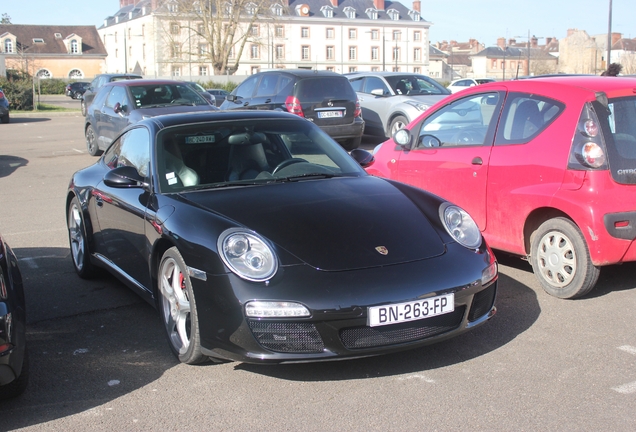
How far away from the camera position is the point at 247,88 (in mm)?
15562

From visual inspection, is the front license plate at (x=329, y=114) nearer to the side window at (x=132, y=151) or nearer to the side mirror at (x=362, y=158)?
the side window at (x=132, y=151)

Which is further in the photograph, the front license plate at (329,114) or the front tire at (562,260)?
the front license plate at (329,114)

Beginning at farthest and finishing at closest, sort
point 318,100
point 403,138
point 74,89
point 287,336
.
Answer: point 74,89 < point 318,100 < point 403,138 < point 287,336

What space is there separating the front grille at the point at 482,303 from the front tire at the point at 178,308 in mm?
1511

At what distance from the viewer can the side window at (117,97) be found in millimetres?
14288

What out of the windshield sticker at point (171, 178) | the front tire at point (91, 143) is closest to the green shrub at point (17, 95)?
the front tire at point (91, 143)

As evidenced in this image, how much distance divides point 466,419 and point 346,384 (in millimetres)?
715

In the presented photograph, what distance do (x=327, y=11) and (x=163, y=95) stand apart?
268 ft

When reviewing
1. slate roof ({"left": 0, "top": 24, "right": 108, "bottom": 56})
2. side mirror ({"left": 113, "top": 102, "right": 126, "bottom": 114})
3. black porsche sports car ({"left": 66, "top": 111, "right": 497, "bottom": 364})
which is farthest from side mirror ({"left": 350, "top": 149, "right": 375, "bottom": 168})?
slate roof ({"left": 0, "top": 24, "right": 108, "bottom": 56})

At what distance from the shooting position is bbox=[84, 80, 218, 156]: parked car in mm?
13969

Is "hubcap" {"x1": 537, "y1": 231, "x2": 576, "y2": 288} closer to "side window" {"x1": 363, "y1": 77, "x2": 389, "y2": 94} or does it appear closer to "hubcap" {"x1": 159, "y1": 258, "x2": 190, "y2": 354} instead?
"hubcap" {"x1": 159, "y1": 258, "x2": 190, "y2": 354}

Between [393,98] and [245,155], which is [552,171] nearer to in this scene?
[245,155]

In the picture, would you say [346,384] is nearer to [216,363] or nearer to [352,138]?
[216,363]

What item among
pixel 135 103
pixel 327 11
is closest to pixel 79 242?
pixel 135 103
